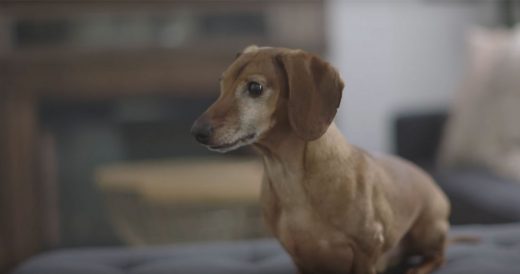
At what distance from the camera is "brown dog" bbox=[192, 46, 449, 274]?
83 centimetres

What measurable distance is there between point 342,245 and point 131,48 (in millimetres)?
2172

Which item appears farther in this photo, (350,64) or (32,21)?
(350,64)

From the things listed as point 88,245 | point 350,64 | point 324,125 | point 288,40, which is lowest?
point 88,245

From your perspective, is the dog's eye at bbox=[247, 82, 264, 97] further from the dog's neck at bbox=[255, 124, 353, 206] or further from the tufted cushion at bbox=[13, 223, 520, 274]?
the tufted cushion at bbox=[13, 223, 520, 274]

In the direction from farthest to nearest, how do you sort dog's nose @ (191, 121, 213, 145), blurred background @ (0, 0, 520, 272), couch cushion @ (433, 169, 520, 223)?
blurred background @ (0, 0, 520, 272) < couch cushion @ (433, 169, 520, 223) < dog's nose @ (191, 121, 213, 145)

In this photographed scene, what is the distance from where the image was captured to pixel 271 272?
1.12m

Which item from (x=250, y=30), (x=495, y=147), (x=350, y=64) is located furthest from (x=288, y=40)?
(x=495, y=147)

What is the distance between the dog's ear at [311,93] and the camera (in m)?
0.83

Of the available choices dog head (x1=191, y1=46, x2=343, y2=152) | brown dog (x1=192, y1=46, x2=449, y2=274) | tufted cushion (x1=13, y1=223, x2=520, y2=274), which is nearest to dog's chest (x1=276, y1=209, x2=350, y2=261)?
brown dog (x1=192, y1=46, x2=449, y2=274)

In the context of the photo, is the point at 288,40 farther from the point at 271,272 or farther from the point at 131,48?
the point at 271,272

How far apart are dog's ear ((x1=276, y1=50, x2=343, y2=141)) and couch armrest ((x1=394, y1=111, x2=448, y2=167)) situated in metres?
1.88

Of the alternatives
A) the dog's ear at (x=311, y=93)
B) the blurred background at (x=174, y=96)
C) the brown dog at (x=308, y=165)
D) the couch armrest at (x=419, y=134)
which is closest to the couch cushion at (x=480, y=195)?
the blurred background at (x=174, y=96)

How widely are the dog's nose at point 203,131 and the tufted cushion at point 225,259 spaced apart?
0.37 meters

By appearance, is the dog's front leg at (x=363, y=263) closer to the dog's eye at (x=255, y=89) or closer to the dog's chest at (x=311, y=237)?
the dog's chest at (x=311, y=237)
